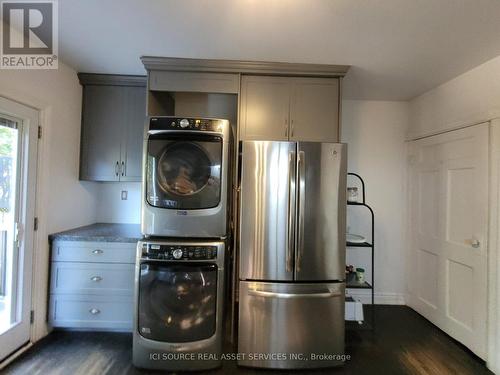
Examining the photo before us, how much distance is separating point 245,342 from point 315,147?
1.54m

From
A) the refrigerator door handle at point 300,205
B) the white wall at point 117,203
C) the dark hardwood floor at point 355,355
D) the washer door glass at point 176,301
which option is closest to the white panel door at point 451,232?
the dark hardwood floor at point 355,355

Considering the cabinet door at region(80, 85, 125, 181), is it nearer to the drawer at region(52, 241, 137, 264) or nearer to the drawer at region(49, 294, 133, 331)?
the drawer at region(52, 241, 137, 264)

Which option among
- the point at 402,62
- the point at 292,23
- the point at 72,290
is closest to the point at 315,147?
the point at 292,23

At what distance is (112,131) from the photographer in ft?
8.80

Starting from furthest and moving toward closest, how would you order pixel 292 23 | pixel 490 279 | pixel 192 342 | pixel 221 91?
pixel 221 91 → pixel 490 279 → pixel 192 342 → pixel 292 23

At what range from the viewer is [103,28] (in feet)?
6.03

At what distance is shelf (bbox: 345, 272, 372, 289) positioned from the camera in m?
2.53

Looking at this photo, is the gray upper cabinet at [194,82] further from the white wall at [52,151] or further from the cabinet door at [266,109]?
the white wall at [52,151]

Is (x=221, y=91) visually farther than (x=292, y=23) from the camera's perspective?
Yes

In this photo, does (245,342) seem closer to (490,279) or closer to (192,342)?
(192,342)

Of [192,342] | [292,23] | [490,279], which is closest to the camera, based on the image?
[292,23]

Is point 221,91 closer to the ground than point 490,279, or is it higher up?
higher up

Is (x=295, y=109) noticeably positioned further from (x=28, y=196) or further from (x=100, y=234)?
(x=28, y=196)

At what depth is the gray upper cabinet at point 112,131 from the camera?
267cm
